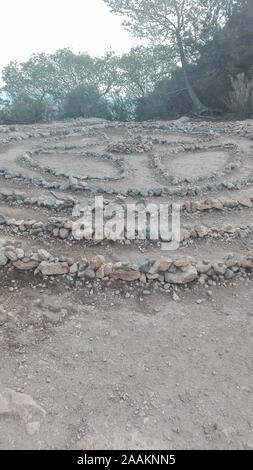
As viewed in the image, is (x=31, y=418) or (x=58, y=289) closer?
(x=31, y=418)

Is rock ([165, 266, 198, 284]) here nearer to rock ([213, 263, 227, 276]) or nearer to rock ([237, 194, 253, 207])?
rock ([213, 263, 227, 276])

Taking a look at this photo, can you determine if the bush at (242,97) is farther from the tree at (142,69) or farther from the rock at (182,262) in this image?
the rock at (182,262)

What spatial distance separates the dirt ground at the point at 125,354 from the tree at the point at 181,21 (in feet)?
51.3

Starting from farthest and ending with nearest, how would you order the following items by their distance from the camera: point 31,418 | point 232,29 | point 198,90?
1. point 198,90
2. point 232,29
3. point 31,418

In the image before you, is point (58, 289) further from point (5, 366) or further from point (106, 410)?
point (106, 410)

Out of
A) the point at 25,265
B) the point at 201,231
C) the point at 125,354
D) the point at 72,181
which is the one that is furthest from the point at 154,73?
the point at 125,354

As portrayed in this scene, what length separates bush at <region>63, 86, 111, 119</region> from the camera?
23.6 m

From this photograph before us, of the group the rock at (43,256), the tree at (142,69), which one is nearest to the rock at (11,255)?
the rock at (43,256)

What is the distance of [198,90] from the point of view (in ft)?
71.2

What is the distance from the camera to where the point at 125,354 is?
14.9 feet

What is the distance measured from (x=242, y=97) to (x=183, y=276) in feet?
45.7

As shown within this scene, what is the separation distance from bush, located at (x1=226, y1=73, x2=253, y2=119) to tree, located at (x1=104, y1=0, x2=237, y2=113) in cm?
235

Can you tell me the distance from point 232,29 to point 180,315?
60.4 ft

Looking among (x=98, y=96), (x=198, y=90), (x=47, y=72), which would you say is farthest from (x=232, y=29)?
(x=47, y=72)
